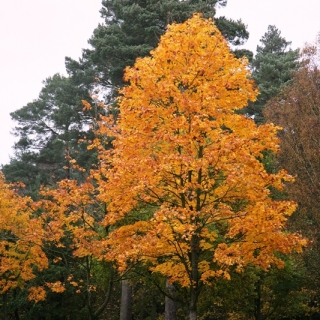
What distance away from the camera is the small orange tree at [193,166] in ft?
29.2

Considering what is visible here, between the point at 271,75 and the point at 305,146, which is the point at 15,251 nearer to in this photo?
the point at 305,146

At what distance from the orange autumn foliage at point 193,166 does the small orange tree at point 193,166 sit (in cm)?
2

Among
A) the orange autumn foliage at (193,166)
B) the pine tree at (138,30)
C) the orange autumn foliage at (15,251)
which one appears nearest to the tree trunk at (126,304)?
the orange autumn foliage at (15,251)

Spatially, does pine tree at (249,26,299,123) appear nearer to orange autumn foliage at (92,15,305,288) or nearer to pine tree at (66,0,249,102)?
pine tree at (66,0,249,102)

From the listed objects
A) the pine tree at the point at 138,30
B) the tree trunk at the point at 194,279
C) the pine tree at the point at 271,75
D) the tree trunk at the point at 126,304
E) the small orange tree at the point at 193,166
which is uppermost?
the pine tree at the point at 271,75

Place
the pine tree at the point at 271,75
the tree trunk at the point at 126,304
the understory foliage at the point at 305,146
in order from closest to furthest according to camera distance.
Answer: the understory foliage at the point at 305,146, the tree trunk at the point at 126,304, the pine tree at the point at 271,75

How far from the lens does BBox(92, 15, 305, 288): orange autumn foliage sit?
29.2 feet

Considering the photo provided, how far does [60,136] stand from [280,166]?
61.1 feet

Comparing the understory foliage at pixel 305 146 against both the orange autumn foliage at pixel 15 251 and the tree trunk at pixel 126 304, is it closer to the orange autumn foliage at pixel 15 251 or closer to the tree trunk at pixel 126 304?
the tree trunk at pixel 126 304

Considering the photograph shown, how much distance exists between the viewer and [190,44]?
403 inches

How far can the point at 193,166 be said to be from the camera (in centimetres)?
885

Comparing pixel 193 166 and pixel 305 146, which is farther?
pixel 305 146

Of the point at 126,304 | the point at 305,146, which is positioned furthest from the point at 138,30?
the point at 126,304

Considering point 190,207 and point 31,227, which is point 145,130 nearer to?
point 190,207
